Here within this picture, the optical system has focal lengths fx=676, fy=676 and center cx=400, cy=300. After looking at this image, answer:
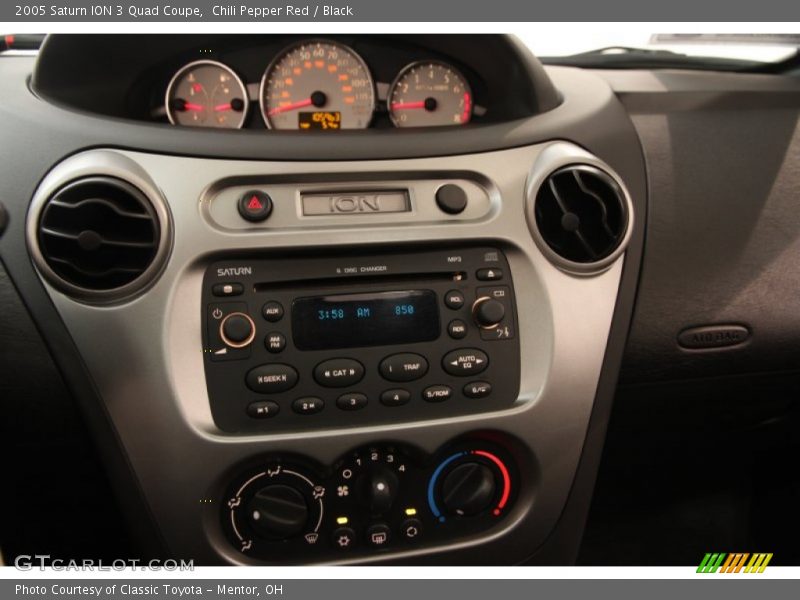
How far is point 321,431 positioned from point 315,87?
54 cm

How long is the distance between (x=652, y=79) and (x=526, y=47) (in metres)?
0.28

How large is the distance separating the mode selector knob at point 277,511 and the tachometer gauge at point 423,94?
0.59 m

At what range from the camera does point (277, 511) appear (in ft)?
2.84

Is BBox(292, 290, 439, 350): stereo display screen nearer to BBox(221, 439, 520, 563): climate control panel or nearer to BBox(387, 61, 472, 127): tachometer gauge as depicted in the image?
BBox(221, 439, 520, 563): climate control panel

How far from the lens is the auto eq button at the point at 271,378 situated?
85 centimetres

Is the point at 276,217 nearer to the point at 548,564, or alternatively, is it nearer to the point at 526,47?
the point at 526,47

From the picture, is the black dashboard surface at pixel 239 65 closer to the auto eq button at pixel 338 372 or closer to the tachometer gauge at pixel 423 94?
the tachometer gauge at pixel 423 94

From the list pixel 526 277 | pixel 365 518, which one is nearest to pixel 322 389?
pixel 365 518

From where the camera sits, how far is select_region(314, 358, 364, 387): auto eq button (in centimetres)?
87

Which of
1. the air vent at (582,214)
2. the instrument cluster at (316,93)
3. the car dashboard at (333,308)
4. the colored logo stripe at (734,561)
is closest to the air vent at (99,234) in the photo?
the car dashboard at (333,308)

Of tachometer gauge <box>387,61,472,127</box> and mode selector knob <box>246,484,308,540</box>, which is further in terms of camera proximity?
tachometer gauge <box>387,61,472,127</box>

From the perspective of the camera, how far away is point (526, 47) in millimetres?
1027

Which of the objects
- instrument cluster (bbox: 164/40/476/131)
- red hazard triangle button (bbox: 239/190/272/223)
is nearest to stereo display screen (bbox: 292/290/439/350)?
red hazard triangle button (bbox: 239/190/272/223)

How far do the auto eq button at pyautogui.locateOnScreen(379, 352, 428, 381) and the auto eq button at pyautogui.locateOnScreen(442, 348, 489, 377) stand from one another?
0.10ft
